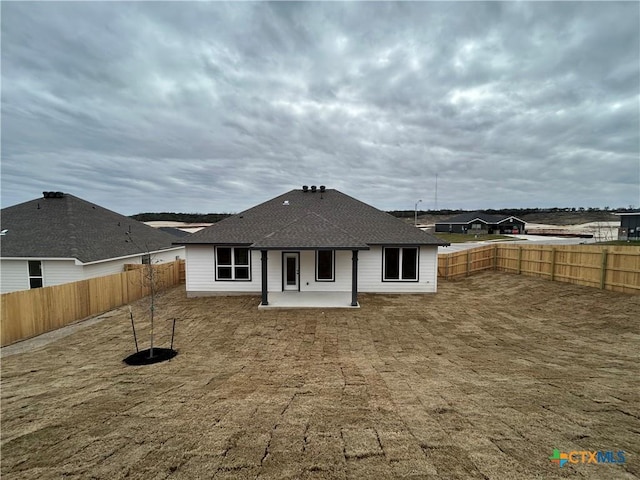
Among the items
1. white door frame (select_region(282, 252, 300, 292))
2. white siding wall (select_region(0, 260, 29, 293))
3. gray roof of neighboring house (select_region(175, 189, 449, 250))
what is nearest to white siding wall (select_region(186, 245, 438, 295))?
white door frame (select_region(282, 252, 300, 292))

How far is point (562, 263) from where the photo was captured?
1491 centimetres

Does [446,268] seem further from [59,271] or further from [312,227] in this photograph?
[59,271]

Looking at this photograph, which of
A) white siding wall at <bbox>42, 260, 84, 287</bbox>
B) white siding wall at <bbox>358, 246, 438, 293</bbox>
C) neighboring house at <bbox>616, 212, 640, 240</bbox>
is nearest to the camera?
white siding wall at <bbox>42, 260, 84, 287</bbox>

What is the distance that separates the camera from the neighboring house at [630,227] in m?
38.4

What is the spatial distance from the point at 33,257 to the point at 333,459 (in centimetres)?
1842

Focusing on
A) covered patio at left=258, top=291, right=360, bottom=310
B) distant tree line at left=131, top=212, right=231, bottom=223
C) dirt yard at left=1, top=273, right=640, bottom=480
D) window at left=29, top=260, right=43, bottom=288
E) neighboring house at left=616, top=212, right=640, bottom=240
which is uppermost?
distant tree line at left=131, top=212, right=231, bottom=223

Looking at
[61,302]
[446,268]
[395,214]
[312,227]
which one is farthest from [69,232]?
[395,214]

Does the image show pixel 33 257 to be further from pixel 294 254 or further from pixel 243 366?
pixel 243 366

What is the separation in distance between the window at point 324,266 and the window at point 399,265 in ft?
9.49

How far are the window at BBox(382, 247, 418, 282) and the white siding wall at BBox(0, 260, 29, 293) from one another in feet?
61.1

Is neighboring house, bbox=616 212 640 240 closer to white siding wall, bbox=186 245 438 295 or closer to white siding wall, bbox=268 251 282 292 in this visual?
white siding wall, bbox=186 245 438 295

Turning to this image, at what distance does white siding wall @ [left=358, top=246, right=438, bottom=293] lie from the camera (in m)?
15.6

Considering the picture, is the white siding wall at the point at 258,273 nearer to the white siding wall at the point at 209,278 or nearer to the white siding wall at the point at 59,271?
the white siding wall at the point at 209,278

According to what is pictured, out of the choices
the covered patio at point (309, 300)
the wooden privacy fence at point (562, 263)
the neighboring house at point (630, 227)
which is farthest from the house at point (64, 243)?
the neighboring house at point (630, 227)
